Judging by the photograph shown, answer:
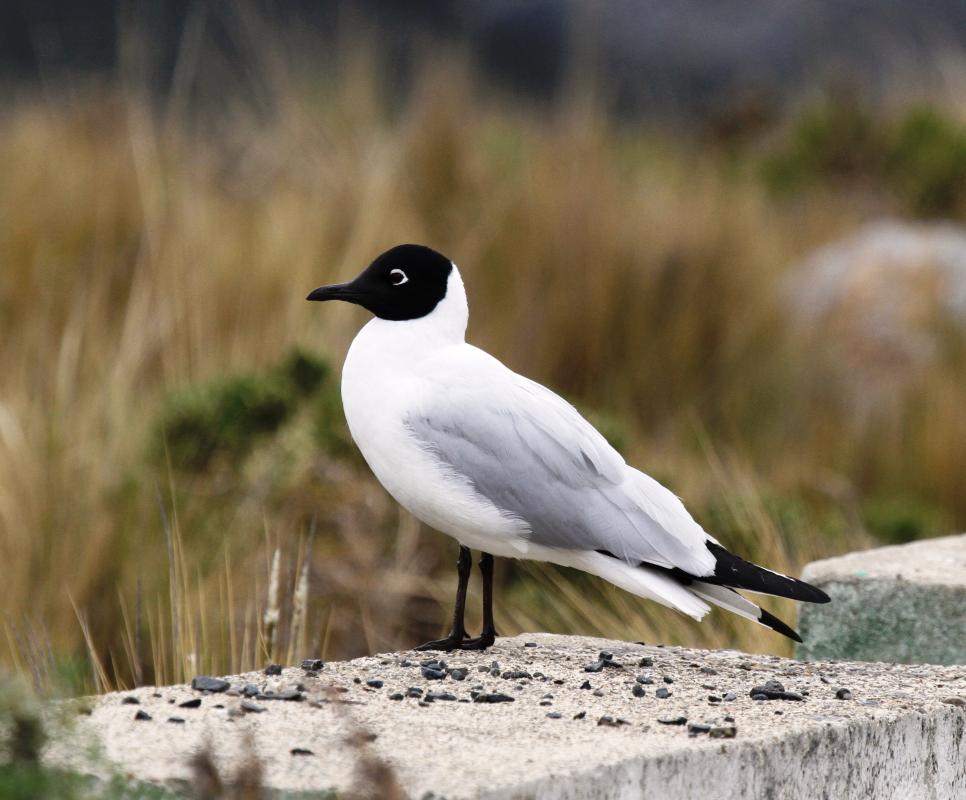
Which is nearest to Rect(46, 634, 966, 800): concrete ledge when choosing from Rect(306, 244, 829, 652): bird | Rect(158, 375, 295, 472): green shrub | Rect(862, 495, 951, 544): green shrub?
Rect(306, 244, 829, 652): bird

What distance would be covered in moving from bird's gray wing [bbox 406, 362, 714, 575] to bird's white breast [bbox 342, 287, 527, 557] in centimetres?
2

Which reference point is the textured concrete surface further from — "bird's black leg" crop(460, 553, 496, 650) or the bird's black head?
the bird's black head

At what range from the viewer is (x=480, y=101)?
10203 millimetres

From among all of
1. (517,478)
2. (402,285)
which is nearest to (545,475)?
(517,478)

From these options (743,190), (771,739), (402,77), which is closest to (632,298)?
(743,190)

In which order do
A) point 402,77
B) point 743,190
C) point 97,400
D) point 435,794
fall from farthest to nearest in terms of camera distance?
point 402,77, point 743,190, point 97,400, point 435,794

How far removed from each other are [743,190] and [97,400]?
516 centimetres

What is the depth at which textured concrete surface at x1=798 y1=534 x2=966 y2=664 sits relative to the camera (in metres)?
3.65

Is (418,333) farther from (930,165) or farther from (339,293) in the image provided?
(930,165)

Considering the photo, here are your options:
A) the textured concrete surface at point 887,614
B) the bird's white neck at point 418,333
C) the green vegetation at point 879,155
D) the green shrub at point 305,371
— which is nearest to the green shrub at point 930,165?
the green vegetation at point 879,155

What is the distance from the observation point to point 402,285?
3.19 metres

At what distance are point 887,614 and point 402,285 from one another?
138cm

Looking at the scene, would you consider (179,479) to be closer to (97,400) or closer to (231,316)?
(97,400)

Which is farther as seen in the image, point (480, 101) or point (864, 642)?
point (480, 101)
